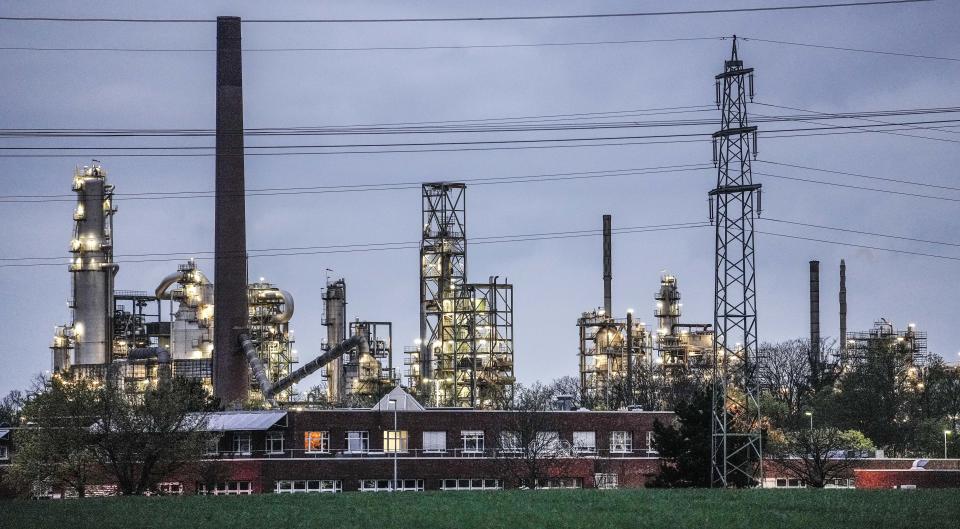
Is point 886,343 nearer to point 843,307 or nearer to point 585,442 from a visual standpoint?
point 843,307

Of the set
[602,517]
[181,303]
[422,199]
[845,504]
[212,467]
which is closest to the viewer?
[602,517]

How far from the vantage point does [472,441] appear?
71.9 meters

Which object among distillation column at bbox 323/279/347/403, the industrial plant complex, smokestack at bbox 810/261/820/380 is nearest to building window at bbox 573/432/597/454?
the industrial plant complex

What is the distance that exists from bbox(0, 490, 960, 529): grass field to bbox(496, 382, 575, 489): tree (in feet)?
79.9

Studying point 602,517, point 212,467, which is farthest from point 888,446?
point 602,517

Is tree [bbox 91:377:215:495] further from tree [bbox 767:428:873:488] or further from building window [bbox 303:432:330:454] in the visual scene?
tree [bbox 767:428:873:488]

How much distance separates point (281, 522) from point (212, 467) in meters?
32.3

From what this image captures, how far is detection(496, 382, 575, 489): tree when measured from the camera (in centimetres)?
6862

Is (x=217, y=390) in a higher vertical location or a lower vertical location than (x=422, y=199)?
lower

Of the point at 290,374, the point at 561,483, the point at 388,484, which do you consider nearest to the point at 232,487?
the point at 388,484

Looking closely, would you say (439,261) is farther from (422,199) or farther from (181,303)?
(181,303)

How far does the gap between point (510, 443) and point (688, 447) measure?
54.1 ft

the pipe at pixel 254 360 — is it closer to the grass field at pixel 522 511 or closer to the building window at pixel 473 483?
the building window at pixel 473 483

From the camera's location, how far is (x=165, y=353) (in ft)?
331
